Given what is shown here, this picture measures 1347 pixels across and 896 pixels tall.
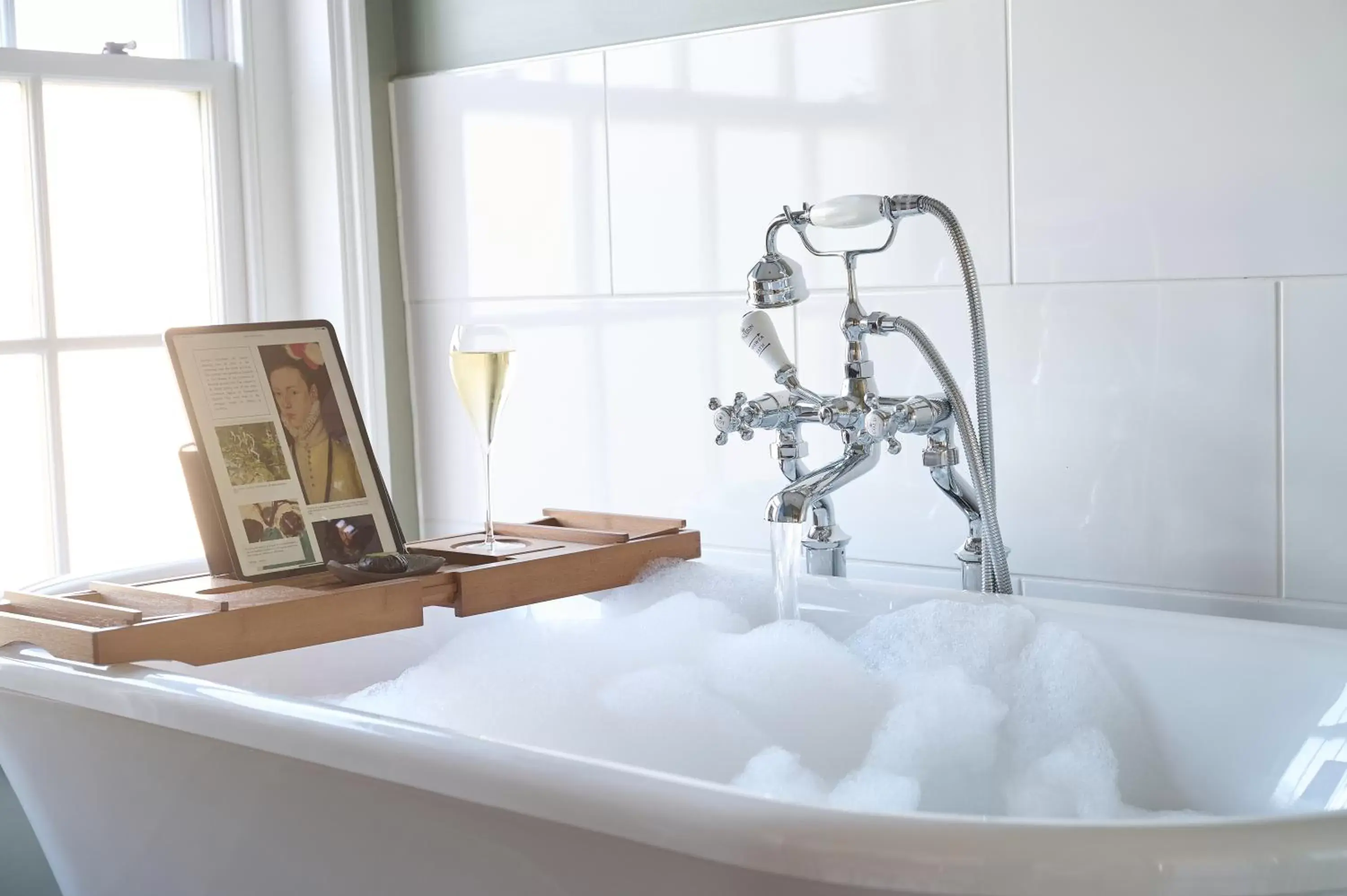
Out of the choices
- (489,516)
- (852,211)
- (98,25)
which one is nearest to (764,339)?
(852,211)

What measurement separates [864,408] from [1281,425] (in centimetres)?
44

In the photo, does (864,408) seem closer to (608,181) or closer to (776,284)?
(776,284)

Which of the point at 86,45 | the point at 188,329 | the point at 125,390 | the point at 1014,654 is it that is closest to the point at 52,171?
the point at 86,45

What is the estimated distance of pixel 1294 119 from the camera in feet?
4.84

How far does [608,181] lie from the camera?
207 centimetres

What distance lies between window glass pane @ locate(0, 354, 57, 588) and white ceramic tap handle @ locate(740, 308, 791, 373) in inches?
44.4

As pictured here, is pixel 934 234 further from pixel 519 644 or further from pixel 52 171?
pixel 52 171

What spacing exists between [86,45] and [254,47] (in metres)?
0.26

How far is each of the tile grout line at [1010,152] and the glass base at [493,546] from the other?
0.66 m

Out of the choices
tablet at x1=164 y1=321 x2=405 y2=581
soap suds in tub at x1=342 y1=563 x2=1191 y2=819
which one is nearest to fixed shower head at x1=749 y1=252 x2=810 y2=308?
soap suds in tub at x1=342 y1=563 x2=1191 y2=819

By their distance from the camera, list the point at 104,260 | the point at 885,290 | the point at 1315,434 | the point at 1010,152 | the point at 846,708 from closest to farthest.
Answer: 1. the point at 846,708
2. the point at 1315,434
3. the point at 1010,152
4. the point at 885,290
5. the point at 104,260

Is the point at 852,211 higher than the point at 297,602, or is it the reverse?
the point at 852,211

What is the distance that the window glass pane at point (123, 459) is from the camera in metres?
2.13

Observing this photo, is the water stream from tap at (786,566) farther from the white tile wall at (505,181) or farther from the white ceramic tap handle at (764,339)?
the white tile wall at (505,181)
